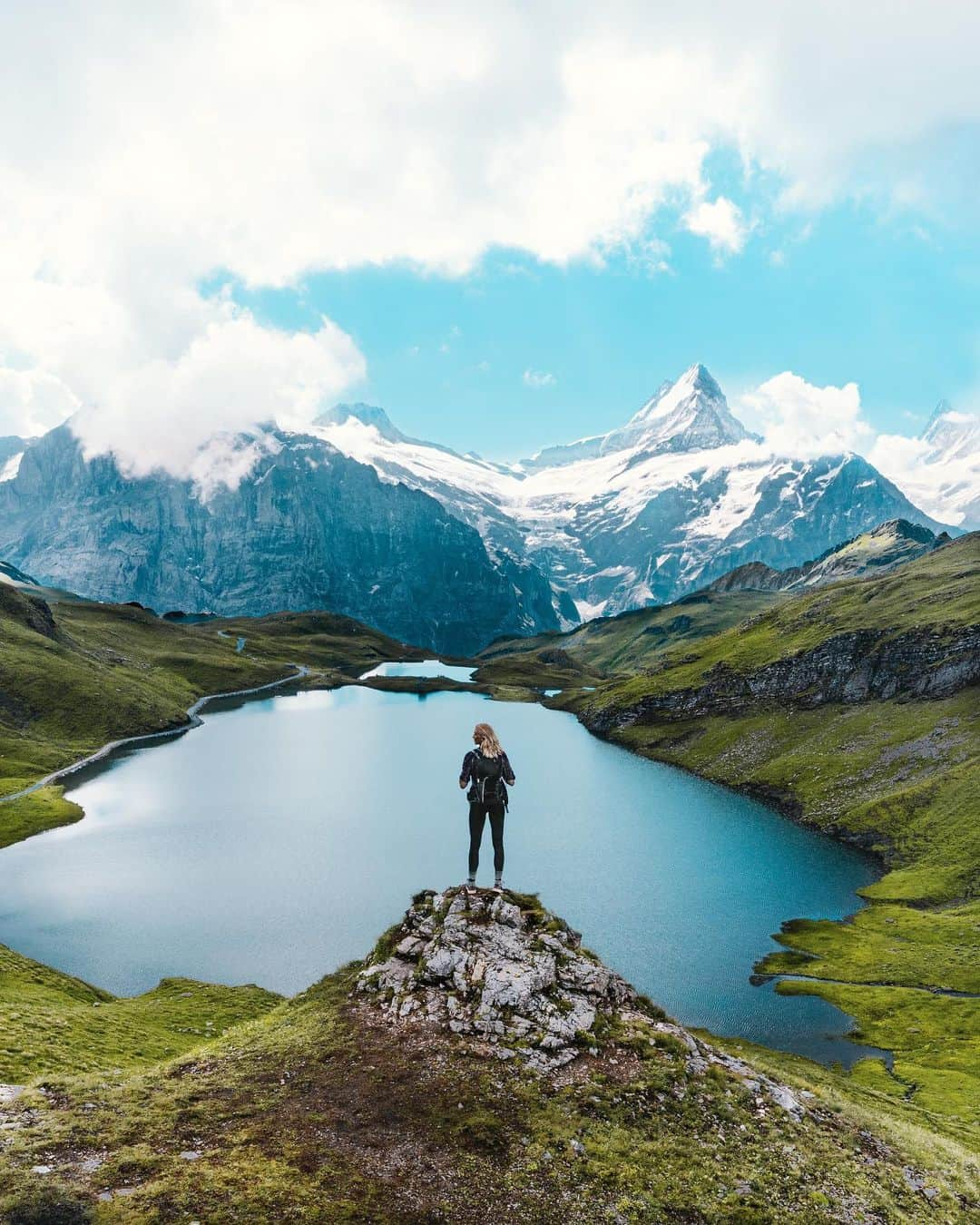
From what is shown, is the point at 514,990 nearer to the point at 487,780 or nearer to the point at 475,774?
the point at 487,780

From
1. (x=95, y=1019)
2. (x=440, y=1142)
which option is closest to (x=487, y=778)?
(x=440, y=1142)

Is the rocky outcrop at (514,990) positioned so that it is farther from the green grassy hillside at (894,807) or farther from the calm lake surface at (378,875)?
the calm lake surface at (378,875)

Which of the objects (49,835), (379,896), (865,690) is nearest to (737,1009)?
(379,896)

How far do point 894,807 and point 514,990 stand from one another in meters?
106

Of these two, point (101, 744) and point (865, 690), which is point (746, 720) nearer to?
point (865, 690)

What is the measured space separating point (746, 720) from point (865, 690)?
25974 millimetres

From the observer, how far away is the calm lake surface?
67.1 metres

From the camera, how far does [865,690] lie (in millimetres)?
158750

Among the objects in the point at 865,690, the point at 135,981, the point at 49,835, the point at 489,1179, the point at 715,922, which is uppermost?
the point at 865,690

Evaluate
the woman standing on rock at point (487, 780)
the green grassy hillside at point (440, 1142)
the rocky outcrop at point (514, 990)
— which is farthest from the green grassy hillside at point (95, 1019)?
the woman standing on rock at point (487, 780)

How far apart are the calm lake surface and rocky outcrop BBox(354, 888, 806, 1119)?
1406 inches

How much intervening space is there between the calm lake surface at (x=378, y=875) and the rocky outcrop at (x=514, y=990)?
35711 millimetres

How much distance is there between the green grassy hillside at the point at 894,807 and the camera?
6088cm

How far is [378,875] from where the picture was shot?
297 feet
